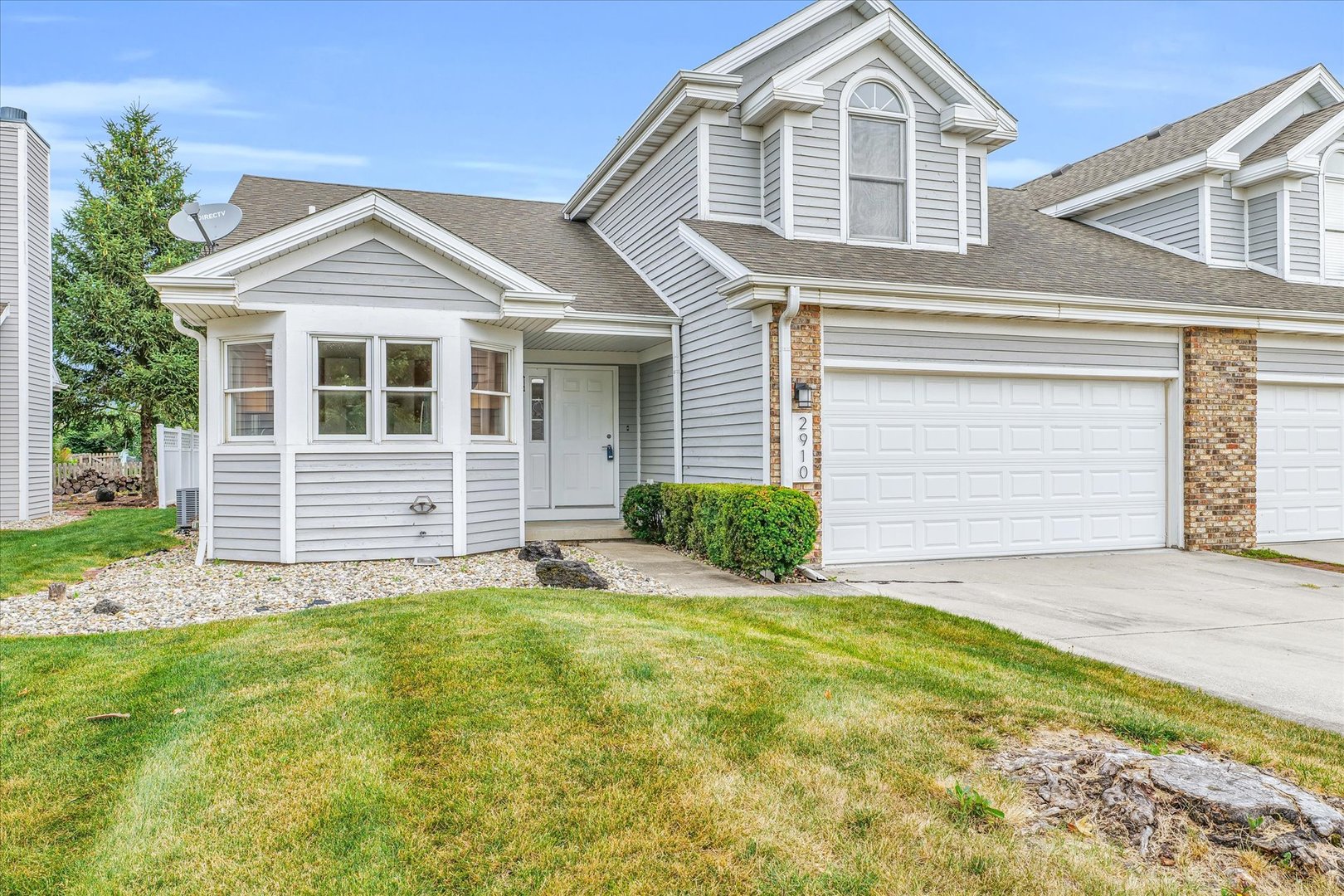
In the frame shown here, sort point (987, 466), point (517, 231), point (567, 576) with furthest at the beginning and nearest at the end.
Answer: point (517, 231), point (987, 466), point (567, 576)

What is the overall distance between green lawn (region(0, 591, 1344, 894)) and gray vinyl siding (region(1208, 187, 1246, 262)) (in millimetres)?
10740

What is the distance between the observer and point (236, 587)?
7938mm

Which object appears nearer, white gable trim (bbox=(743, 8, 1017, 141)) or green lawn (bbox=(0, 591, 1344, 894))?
green lawn (bbox=(0, 591, 1344, 894))

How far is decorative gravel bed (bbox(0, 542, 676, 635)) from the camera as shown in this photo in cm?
677

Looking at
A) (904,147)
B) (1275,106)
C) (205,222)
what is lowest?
(205,222)

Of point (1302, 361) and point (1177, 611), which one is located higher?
point (1302, 361)

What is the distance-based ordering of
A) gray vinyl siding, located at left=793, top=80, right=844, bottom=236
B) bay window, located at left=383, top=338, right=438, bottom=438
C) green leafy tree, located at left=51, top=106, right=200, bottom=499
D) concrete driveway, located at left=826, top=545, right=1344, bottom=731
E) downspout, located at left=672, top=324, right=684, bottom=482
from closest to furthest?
1. concrete driveway, located at left=826, top=545, right=1344, bottom=731
2. bay window, located at left=383, top=338, right=438, bottom=438
3. gray vinyl siding, located at left=793, top=80, right=844, bottom=236
4. downspout, located at left=672, top=324, right=684, bottom=482
5. green leafy tree, located at left=51, top=106, right=200, bottom=499

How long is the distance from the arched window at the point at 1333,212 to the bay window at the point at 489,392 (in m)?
12.3

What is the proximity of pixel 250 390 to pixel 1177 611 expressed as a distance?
30.0 feet

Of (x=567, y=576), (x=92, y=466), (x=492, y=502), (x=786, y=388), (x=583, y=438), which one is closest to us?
(x=567, y=576)

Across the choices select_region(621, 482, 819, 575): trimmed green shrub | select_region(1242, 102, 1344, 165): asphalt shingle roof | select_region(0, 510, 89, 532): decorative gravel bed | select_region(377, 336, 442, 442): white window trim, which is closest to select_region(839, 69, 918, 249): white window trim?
select_region(621, 482, 819, 575): trimmed green shrub

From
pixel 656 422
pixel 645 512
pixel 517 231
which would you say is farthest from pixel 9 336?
pixel 645 512

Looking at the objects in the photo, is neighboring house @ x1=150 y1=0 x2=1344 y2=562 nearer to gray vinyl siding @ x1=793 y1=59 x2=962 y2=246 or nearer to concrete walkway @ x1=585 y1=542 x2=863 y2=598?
gray vinyl siding @ x1=793 y1=59 x2=962 y2=246

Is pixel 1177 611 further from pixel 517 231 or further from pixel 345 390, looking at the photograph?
pixel 517 231
